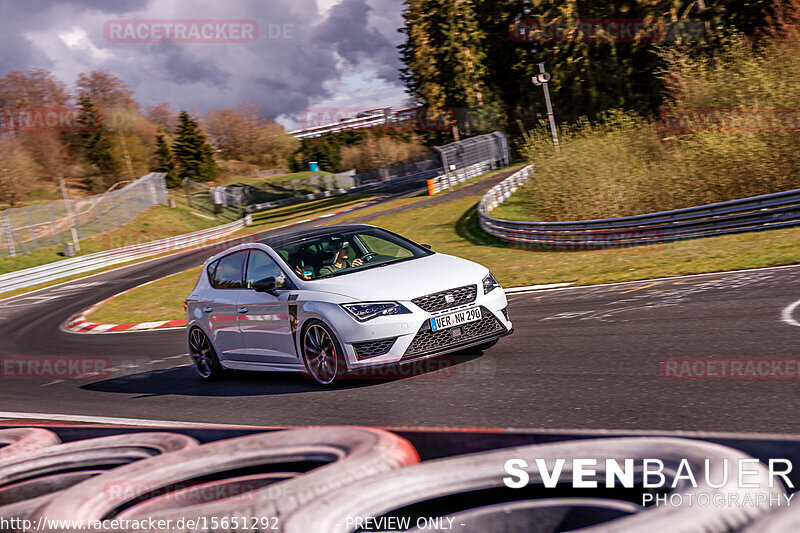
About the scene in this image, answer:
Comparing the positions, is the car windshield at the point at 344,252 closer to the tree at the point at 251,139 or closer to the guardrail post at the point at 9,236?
the guardrail post at the point at 9,236

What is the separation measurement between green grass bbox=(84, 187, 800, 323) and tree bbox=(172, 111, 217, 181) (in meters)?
68.5

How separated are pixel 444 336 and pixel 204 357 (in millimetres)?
3791

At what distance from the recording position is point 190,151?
3765 inches

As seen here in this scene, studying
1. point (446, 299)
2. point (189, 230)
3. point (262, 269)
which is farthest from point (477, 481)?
point (189, 230)

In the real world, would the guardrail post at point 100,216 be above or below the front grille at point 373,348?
above

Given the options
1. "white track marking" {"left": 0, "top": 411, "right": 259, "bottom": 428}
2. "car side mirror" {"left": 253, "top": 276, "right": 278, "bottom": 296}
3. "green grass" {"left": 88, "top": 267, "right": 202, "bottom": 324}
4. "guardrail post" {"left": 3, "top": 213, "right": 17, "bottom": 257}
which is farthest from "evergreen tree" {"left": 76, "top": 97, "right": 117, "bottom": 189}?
"car side mirror" {"left": 253, "top": 276, "right": 278, "bottom": 296}

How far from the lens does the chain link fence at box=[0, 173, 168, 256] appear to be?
1670 inches

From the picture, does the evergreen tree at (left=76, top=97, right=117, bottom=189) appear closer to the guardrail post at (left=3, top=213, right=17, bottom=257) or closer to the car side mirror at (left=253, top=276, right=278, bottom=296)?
the guardrail post at (left=3, top=213, right=17, bottom=257)

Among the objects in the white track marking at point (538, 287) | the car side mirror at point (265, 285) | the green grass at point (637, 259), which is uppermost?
the car side mirror at point (265, 285)

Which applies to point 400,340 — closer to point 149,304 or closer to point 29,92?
point 149,304

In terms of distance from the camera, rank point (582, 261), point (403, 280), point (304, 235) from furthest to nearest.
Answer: point (582, 261)
point (304, 235)
point (403, 280)

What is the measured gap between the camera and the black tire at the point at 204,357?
30.6ft

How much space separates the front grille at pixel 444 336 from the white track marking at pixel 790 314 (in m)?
2.82

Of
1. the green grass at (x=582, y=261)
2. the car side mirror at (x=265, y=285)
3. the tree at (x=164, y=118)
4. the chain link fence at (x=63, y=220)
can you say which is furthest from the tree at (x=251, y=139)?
the car side mirror at (x=265, y=285)
